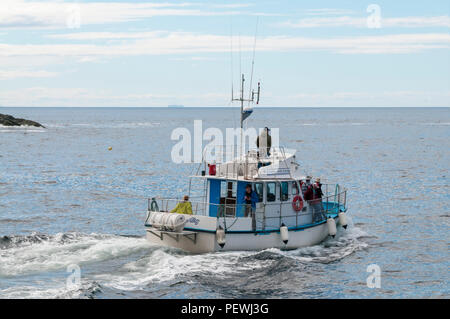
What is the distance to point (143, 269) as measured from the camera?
24.2 metres

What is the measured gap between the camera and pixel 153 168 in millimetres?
66750

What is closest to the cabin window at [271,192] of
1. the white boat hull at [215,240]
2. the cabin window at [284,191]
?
the cabin window at [284,191]

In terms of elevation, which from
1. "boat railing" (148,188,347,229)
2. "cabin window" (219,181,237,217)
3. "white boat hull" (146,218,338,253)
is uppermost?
"cabin window" (219,181,237,217)

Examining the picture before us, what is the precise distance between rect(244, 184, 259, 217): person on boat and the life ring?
185 centimetres

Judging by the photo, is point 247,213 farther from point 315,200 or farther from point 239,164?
point 315,200

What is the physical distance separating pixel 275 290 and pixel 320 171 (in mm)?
42608

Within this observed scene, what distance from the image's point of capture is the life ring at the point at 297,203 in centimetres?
2769

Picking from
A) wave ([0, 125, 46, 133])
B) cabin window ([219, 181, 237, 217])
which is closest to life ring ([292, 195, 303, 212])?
cabin window ([219, 181, 237, 217])

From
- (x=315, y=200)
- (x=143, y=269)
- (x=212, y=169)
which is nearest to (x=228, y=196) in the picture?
(x=212, y=169)

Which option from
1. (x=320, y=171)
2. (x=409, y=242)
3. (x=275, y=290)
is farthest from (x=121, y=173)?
(x=275, y=290)

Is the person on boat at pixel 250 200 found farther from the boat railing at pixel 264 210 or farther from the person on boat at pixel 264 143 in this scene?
the person on boat at pixel 264 143

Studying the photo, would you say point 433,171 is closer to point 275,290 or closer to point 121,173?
point 121,173

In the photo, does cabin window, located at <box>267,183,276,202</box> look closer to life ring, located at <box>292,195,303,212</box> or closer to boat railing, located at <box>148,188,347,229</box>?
boat railing, located at <box>148,188,347,229</box>

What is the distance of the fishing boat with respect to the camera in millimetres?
25406
